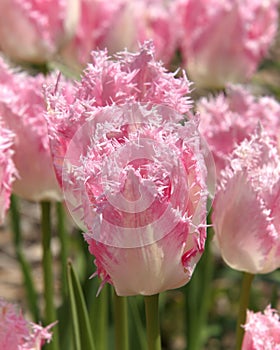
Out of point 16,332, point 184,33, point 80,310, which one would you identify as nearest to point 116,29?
point 184,33

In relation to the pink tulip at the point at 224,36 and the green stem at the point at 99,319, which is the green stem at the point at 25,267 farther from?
the pink tulip at the point at 224,36

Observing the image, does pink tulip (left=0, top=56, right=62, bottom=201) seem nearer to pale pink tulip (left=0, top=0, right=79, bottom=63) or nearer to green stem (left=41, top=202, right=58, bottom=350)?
green stem (left=41, top=202, right=58, bottom=350)

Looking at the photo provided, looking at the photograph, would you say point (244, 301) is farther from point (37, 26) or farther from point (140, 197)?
point (37, 26)

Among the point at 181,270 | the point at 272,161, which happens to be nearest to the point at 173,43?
the point at 272,161

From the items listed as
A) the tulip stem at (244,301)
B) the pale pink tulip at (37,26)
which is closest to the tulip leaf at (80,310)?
the tulip stem at (244,301)

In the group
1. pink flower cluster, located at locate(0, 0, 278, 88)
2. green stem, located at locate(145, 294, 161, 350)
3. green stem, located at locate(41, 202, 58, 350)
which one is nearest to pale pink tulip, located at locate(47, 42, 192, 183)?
green stem, located at locate(145, 294, 161, 350)

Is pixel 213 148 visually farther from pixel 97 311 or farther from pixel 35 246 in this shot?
pixel 35 246

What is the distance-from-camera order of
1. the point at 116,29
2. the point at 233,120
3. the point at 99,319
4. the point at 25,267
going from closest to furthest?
the point at 233,120, the point at 99,319, the point at 25,267, the point at 116,29
